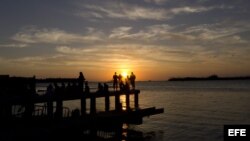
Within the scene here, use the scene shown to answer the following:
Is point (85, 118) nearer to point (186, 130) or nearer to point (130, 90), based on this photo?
point (130, 90)

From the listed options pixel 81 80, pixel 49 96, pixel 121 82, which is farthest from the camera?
pixel 121 82

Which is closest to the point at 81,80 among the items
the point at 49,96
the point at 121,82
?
the point at 49,96

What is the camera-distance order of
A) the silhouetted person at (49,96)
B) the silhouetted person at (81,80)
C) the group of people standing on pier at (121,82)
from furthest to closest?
the group of people standing on pier at (121,82) < the silhouetted person at (81,80) < the silhouetted person at (49,96)

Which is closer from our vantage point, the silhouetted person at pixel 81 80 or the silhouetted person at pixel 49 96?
the silhouetted person at pixel 49 96

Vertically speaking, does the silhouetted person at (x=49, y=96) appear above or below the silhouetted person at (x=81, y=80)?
below

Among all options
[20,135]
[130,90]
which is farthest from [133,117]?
[20,135]

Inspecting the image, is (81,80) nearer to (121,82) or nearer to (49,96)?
(49,96)

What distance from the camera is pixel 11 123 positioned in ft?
74.3

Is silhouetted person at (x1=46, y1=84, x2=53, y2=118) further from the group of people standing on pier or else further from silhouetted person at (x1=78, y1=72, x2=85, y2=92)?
the group of people standing on pier

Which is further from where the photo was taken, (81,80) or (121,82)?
(121,82)

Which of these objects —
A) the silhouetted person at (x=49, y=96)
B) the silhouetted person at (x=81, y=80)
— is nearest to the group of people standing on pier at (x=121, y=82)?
the silhouetted person at (x=81, y=80)

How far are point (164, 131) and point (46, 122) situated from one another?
20.7 meters

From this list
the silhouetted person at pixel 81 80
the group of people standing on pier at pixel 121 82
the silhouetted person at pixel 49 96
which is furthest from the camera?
the group of people standing on pier at pixel 121 82

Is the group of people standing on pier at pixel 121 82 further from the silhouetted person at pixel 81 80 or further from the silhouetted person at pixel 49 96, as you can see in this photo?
the silhouetted person at pixel 49 96
